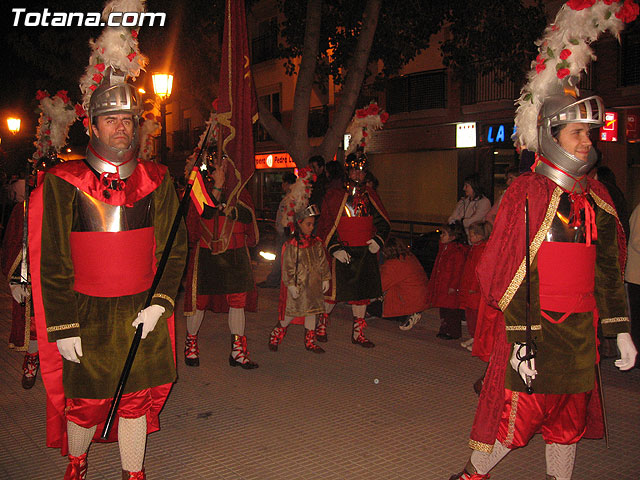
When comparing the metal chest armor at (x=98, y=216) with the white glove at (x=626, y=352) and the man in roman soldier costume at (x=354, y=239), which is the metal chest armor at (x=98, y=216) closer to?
the white glove at (x=626, y=352)

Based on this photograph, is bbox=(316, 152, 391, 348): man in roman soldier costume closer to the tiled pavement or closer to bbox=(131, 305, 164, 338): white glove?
the tiled pavement

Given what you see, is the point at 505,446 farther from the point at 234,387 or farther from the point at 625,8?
the point at 234,387

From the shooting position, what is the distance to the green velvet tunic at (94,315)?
3.20m

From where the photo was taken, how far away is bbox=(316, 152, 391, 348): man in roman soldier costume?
696 cm

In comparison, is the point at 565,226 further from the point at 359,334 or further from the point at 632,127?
the point at 632,127

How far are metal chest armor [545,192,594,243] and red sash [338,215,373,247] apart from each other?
12.9 ft

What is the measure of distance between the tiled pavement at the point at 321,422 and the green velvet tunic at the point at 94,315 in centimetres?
96

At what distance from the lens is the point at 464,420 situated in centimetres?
486

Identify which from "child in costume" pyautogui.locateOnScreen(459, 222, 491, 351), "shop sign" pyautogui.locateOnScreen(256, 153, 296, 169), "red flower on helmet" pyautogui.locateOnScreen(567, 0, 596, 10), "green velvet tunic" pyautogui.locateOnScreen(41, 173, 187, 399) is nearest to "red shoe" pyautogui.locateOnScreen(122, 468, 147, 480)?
"green velvet tunic" pyautogui.locateOnScreen(41, 173, 187, 399)

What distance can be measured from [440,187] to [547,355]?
18198mm

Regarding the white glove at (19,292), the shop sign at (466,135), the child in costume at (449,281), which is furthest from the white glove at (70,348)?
the shop sign at (466,135)

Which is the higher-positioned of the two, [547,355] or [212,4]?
[212,4]

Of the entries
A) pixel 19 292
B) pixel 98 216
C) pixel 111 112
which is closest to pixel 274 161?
pixel 19 292

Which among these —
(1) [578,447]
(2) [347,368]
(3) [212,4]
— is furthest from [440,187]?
(1) [578,447]
